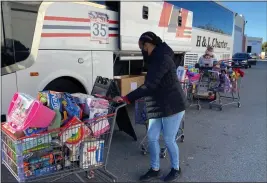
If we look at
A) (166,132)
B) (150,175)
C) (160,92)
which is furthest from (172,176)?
(160,92)

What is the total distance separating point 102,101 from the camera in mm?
3094

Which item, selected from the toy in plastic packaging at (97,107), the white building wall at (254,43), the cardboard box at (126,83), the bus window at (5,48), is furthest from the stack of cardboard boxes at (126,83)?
the white building wall at (254,43)

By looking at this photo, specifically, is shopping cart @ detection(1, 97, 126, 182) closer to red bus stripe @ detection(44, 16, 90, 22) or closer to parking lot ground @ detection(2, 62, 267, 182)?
parking lot ground @ detection(2, 62, 267, 182)

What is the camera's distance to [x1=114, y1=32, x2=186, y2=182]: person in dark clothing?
3.13m

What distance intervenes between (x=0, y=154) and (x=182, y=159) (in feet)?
8.38

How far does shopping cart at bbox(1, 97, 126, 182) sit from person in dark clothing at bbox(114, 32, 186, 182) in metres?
0.49

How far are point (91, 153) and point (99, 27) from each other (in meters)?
2.92

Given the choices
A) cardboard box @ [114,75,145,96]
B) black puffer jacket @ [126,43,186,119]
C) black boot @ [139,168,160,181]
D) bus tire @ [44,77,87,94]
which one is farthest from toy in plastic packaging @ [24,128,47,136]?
cardboard box @ [114,75,145,96]

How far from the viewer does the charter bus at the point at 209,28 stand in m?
10.7

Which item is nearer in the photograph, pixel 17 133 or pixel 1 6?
pixel 17 133

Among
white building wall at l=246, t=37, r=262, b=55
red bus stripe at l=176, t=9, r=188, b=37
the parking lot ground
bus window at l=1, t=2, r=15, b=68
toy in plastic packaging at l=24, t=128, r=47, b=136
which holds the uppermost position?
white building wall at l=246, t=37, r=262, b=55

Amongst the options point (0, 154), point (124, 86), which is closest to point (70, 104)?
point (0, 154)

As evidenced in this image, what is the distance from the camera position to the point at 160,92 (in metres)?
3.25

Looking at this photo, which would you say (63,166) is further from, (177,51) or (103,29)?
(177,51)
